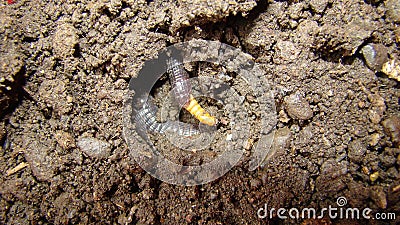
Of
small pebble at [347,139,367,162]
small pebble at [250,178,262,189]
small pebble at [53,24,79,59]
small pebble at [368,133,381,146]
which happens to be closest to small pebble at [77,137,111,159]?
small pebble at [53,24,79,59]

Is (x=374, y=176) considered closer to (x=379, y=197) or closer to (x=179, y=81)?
(x=379, y=197)

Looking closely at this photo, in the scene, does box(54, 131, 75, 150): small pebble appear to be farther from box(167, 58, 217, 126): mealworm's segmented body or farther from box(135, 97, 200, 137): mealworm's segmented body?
box(167, 58, 217, 126): mealworm's segmented body

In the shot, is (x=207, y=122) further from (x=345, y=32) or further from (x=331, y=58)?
(x=345, y=32)

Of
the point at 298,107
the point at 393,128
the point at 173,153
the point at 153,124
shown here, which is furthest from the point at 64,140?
the point at 393,128

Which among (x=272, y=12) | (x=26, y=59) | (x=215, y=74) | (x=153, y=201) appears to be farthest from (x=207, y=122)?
(x=26, y=59)

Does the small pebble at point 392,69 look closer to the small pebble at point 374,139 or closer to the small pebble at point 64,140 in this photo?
the small pebble at point 374,139

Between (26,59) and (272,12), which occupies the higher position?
(272,12)
